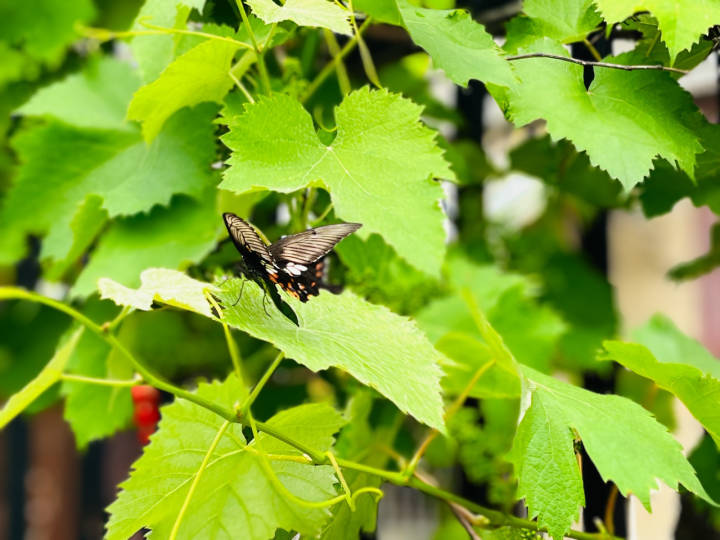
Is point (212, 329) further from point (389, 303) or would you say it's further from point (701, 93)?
point (701, 93)

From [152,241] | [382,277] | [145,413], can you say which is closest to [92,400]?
[145,413]

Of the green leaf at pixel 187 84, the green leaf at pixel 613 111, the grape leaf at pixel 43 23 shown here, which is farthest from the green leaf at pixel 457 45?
the grape leaf at pixel 43 23

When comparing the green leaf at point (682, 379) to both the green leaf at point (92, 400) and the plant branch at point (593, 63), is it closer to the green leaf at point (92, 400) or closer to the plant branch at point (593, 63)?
the plant branch at point (593, 63)

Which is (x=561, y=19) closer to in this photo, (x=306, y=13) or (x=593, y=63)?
(x=593, y=63)

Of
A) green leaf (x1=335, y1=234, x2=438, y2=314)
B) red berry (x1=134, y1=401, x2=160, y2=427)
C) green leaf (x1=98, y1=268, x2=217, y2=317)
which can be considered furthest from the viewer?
red berry (x1=134, y1=401, x2=160, y2=427)

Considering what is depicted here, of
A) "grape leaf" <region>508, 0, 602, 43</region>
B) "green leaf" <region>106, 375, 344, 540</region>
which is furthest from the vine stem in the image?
"grape leaf" <region>508, 0, 602, 43</region>

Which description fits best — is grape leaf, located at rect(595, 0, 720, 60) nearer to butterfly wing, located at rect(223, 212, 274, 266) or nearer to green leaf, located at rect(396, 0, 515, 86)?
A: green leaf, located at rect(396, 0, 515, 86)
